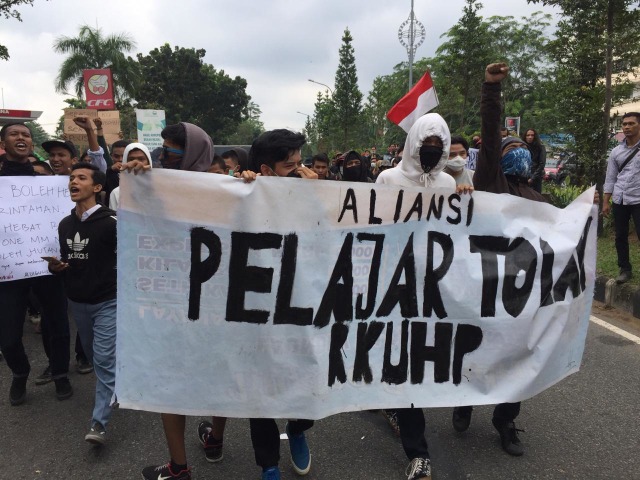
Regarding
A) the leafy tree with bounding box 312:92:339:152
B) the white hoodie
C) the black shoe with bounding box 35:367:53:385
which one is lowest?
the black shoe with bounding box 35:367:53:385

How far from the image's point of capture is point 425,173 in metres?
2.71

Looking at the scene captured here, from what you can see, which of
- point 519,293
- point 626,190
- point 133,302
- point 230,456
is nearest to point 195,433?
point 230,456

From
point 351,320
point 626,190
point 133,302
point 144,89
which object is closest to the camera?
point 133,302

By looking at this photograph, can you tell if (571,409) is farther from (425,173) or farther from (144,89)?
(144,89)

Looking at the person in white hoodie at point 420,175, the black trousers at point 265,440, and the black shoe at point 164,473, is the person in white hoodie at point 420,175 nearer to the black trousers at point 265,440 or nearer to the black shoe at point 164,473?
the black trousers at point 265,440

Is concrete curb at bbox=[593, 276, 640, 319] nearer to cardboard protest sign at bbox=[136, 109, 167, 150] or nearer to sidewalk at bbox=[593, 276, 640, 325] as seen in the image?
sidewalk at bbox=[593, 276, 640, 325]

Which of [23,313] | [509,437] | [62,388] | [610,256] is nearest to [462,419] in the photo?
[509,437]

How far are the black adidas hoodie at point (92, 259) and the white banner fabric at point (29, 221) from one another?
0.67 metres

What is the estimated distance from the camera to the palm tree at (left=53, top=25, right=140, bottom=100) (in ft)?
97.6

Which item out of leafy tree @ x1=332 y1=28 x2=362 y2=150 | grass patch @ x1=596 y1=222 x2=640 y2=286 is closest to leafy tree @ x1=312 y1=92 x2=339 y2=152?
leafy tree @ x1=332 y1=28 x2=362 y2=150

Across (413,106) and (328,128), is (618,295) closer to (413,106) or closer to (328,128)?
(413,106)

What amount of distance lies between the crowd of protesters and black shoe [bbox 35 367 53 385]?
→ 1 cm

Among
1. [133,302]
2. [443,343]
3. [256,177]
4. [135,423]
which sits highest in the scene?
[256,177]

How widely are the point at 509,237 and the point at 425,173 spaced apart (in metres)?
0.52
